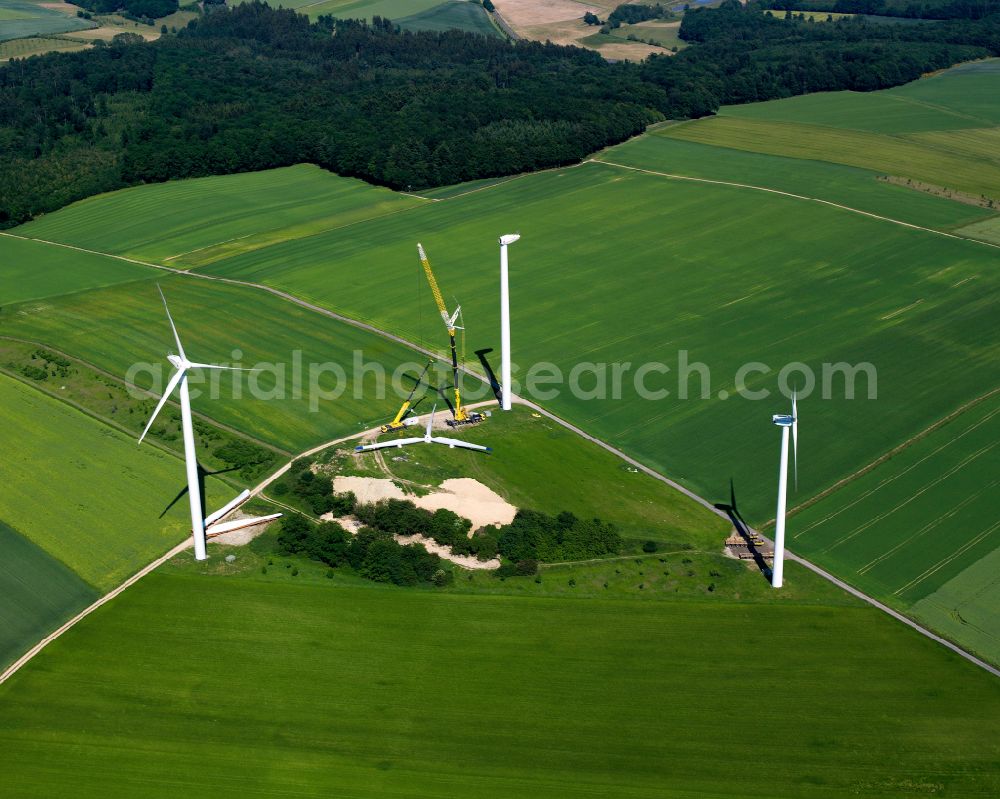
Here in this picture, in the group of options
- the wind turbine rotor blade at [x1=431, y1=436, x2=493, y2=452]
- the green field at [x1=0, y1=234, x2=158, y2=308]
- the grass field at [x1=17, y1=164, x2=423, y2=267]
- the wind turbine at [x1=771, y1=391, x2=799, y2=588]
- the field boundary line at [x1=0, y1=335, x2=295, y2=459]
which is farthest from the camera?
the grass field at [x1=17, y1=164, x2=423, y2=267]

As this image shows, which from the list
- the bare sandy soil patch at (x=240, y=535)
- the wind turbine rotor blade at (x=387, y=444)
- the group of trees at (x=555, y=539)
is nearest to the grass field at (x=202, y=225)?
the wind turbine rotor blade at (x=387, y=444)

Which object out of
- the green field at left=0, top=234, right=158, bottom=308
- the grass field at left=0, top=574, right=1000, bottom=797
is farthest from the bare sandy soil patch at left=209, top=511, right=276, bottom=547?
the green field at left=0, top=234, right=158, bottom=308

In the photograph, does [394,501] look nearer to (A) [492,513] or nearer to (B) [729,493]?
(A) [492,513]

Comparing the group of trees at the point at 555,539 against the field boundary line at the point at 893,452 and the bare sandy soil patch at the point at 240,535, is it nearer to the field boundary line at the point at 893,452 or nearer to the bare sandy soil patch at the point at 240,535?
the field boundary line at the point at 893,452

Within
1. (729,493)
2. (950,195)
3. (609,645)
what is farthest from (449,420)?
(950,195)

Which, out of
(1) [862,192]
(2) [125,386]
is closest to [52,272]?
(2) [125,386]

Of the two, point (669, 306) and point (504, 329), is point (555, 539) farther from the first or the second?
point (669, 306)

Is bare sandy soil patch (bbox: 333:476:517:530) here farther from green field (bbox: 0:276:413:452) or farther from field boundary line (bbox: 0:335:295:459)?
green field (bbox: 0:276:413:452)
